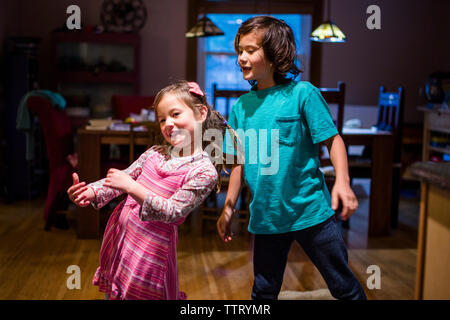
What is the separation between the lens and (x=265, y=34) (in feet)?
3.39

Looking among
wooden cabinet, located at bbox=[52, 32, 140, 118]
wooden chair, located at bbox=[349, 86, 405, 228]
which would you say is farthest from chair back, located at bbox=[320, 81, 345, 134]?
wooden cabinet, located at bbox=[52, 32, 140, 118]

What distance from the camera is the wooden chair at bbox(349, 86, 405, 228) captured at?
3.54 meters

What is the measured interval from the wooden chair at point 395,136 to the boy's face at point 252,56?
2.69 meters

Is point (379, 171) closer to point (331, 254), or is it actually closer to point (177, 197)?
point (331, 254)

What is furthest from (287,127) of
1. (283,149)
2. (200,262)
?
(200,262)

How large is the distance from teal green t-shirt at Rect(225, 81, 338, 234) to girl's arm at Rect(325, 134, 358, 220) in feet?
0.09

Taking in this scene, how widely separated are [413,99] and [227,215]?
4.72m

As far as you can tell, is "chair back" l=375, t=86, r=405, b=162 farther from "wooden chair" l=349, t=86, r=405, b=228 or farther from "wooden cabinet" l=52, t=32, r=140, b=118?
"wooden cabinet" l=52, t=32, r=140, b=118

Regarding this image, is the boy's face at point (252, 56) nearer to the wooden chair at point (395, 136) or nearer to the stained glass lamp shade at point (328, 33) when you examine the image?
the stained glass lamp shade at point (328, 33)

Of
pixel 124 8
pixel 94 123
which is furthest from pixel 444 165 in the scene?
pixel 124 8

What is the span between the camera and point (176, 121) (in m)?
0.96

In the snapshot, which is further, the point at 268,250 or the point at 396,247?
the point at 396,247

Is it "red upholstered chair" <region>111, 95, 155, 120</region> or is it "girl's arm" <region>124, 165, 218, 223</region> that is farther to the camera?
"red upholstered chair" <region>111, 95, 155, 120</region>

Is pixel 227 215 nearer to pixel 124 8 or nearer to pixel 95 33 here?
pixel 95 33
